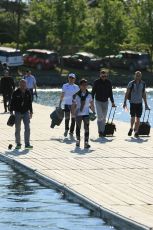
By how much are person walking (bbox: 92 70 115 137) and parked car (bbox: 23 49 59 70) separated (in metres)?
52.8

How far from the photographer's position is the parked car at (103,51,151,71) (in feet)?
258

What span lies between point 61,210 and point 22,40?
7470 centimetres

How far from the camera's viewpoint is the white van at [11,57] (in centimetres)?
7106

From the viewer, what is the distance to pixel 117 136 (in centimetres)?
2281

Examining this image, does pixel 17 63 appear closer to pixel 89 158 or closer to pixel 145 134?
pixel 145 134

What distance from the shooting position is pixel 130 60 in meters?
79.2

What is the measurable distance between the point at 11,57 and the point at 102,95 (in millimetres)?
50030

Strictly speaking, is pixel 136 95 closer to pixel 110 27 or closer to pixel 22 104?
pixel 22 104

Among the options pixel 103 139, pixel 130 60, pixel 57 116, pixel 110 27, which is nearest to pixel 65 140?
pixel 103 139

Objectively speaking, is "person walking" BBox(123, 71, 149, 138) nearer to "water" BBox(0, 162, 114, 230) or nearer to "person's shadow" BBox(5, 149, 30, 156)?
"person's shadow" BBox(5, 149, 30, 156)

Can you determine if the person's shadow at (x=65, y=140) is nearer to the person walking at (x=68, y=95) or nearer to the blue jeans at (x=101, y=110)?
the person walking at (x=68, y=95)

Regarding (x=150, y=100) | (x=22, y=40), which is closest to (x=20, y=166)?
(x=150, y=100)

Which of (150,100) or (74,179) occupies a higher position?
(74,179)

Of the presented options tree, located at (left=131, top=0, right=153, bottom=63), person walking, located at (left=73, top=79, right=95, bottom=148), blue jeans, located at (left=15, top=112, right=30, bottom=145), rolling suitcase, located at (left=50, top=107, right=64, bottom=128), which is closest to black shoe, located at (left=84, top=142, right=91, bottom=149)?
person walking, located at (left=73, top=79, right=95, bottom=148)
